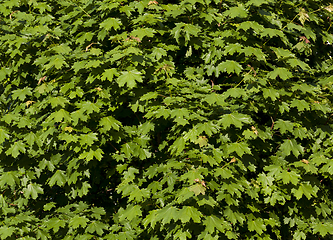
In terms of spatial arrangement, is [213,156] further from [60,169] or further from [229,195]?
[60,169]

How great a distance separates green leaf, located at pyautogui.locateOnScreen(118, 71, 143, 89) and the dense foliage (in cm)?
2

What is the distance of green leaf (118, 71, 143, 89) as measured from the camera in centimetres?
424

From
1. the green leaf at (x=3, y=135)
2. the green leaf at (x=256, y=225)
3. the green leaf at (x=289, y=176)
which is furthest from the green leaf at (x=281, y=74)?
the green leaf at (x=3, y=135)

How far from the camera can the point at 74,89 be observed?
496 cm

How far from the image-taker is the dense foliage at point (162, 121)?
443cm

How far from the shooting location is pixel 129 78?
4.29m

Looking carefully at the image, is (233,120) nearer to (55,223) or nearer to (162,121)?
(162,121)

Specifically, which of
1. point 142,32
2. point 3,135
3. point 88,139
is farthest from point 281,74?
point 3,135

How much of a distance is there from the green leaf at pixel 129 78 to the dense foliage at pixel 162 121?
21 millimetres

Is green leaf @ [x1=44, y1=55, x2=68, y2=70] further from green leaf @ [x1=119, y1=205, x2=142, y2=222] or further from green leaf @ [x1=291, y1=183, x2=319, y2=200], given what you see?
green leaf @ [x1=291, y1=183, x2=319, y2=200]

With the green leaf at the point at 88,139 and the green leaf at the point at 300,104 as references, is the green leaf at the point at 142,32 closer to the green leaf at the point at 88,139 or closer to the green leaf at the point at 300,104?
the green leaf at the point at 88,139

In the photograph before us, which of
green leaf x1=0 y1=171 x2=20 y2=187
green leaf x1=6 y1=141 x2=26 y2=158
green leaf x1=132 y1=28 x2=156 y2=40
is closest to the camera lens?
green leaf x1=132 y1=28 x2=156 y2=40

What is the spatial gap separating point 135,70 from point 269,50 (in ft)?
7.43

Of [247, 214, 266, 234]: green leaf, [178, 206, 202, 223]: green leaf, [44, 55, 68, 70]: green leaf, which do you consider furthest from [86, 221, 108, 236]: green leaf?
[44, 55, 68, 70]: green leaf
